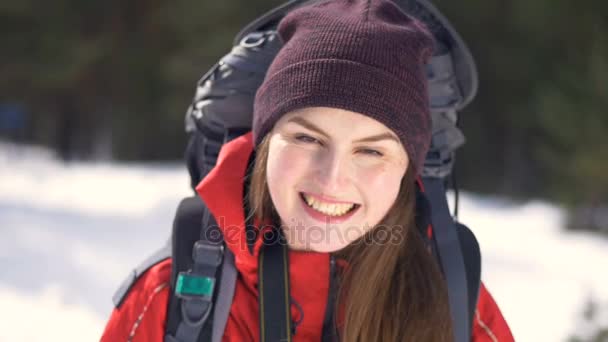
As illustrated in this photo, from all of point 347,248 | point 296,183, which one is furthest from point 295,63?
point 347,248

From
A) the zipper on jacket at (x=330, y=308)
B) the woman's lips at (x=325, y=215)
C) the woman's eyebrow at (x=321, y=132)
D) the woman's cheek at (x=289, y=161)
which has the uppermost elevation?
the woman's eyebrow at (x=321, y=132)

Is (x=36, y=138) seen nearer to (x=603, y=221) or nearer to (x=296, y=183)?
(x=603, y=221)

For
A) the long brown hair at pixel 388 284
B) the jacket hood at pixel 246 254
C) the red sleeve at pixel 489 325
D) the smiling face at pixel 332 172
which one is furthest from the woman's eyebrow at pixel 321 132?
the red sleeve at pixel 489 325

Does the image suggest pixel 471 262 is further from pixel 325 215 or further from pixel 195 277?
pixel 195 277

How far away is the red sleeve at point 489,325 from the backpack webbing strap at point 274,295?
52 centimetres

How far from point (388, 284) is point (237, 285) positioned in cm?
38

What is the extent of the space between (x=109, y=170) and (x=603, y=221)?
23.2 ft

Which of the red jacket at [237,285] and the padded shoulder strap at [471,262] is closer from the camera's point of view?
the red jacket at [237,285]

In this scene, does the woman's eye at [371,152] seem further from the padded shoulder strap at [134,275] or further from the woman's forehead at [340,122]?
the padded shoulder strap at [134,275]

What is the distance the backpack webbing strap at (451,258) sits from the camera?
153cm

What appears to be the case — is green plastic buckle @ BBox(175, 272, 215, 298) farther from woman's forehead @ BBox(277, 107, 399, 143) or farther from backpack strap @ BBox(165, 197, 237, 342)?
woman's forehead @ BBox(277, 107, 399, 143)

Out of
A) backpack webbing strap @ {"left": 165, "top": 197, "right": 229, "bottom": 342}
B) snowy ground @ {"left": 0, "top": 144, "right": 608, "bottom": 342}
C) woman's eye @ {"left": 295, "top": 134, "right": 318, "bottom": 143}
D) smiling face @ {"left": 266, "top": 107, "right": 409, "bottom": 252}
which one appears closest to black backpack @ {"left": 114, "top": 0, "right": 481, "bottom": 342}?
backpack webbing strap @ {"left": 165, "top": 197, "right": 229, "bottom": 342}

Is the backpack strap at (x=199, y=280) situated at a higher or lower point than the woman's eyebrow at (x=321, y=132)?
lower

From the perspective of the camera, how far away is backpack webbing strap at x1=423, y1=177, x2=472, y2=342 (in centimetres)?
153
